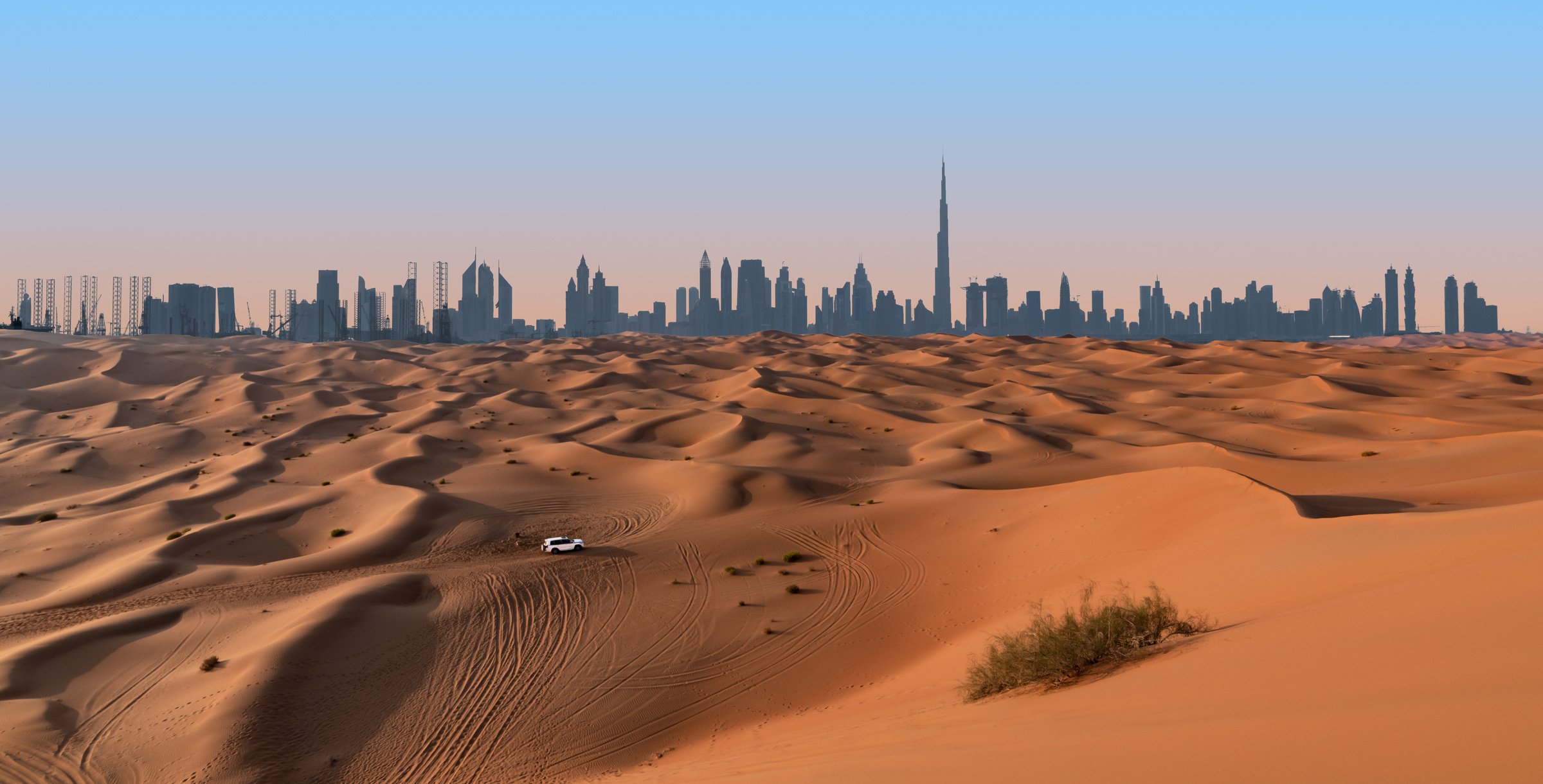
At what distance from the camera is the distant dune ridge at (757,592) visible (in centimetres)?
886

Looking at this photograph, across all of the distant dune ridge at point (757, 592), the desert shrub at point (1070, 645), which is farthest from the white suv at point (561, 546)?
the desert shrub at point (1070, 645)

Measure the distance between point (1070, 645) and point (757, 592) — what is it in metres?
11.7

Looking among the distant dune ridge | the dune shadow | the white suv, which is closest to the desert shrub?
→ the distant dune ridge

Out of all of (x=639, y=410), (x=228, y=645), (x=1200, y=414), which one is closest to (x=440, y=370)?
(x=639, y=410)

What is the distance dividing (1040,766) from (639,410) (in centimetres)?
4677

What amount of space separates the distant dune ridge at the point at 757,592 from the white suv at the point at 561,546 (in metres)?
0.46

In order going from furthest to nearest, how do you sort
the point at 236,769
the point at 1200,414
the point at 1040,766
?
the point at 1200,414 < the point at 236,769 < the point at 1040,766

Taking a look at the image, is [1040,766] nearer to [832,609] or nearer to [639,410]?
[832,609]

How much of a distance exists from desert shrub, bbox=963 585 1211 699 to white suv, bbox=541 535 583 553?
1538 centimetres

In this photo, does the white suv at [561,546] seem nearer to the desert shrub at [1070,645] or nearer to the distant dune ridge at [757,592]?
the distant dune ridge at [757,592]

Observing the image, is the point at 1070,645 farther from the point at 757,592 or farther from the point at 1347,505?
the point at 1347,505

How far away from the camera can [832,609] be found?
21.4m

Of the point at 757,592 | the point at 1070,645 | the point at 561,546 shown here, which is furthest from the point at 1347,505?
the point at 561,546

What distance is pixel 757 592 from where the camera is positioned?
22.7 m
